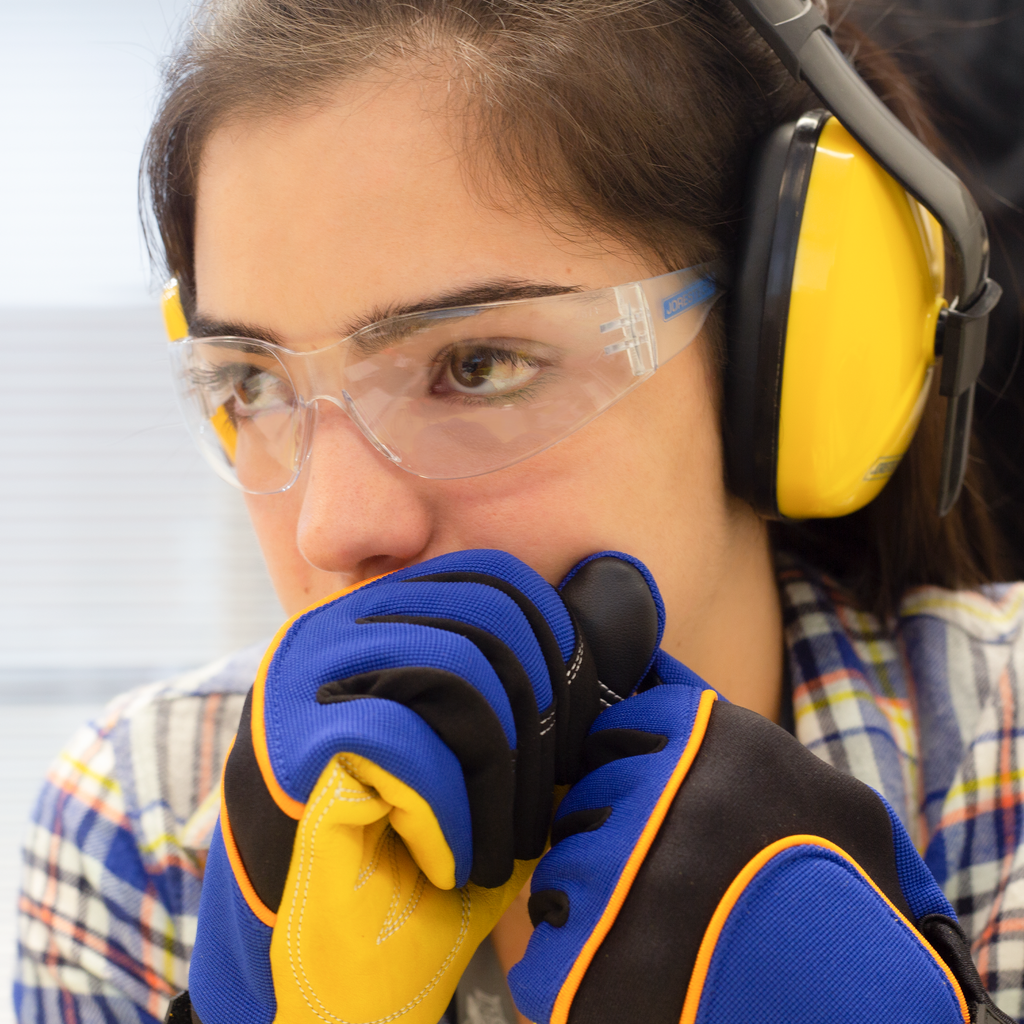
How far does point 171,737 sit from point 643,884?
990 millimetres

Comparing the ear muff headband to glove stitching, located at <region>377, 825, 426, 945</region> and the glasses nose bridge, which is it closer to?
the glasses nose bridge

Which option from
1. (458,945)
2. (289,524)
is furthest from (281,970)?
(289,524)

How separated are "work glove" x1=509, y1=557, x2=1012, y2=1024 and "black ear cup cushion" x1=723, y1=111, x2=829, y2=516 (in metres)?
0.34

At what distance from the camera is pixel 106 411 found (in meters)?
2.64

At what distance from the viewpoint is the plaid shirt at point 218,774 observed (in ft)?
3.83

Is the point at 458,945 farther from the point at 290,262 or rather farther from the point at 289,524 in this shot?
the point at 290,262

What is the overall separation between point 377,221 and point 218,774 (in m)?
0.90

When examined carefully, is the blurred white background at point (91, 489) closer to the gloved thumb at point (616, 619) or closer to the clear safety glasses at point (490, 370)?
the clear safety glasses at point (490, 370)

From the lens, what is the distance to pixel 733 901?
634mm

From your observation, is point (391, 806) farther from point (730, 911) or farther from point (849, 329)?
point (849, 329)

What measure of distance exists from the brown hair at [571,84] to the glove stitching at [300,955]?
23.1 inches

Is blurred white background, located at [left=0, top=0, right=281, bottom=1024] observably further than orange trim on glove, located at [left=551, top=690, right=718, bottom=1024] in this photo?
Yes

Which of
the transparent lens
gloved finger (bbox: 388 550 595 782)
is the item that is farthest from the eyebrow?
gloved finger (bbox: 388 550 595 782)

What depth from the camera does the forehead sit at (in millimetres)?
868
